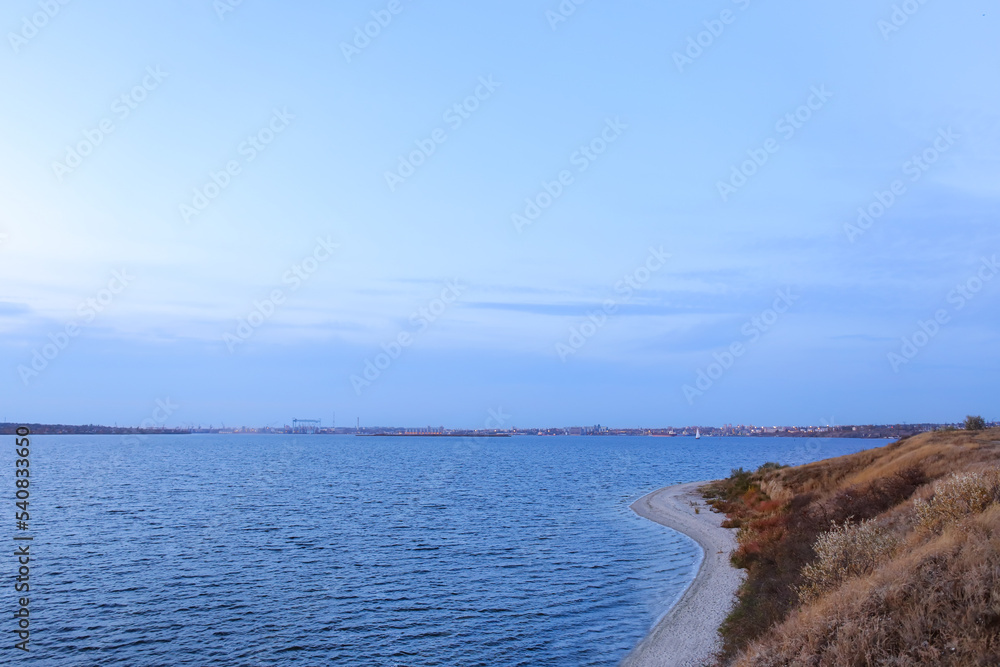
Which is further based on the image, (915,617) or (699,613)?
(699,613)

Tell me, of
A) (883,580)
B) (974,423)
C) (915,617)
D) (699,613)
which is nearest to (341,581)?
(699,613)

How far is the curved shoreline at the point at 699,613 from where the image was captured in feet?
68.2

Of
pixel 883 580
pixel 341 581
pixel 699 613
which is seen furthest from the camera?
pixel 341 581

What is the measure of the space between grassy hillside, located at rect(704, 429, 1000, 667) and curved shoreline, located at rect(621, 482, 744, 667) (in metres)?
0.89

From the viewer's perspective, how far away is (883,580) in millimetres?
13062

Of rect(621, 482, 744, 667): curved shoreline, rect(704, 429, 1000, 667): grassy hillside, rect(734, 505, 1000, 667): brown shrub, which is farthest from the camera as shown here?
rect(621, 482, 744, 667): curved shoreline

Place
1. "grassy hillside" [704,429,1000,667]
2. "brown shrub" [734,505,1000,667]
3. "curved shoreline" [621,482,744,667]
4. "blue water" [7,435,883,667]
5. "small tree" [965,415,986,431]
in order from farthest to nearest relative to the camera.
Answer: "small tree" [965,415,986,431]
"blue water" [7,435,883,667]
"curved shoreline" [621,482,744,667]
"grassy hillside" [704,429,1000,667]
"brown shrub" [734,505,1000,667]

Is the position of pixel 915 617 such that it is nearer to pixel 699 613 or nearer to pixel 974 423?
pixel 699 613

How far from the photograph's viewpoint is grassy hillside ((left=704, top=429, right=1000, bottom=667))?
11203 millimetres

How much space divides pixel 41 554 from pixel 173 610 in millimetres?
15028

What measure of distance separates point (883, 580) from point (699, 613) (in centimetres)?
1308

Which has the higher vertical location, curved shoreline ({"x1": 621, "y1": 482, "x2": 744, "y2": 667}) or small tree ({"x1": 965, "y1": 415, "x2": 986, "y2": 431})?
small tree ({"x1": 965, "y1": 415, "x2": 986, "y2": 431})

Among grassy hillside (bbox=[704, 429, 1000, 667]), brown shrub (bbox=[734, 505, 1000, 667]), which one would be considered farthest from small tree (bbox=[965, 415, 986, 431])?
brown shrub (bbox=[734, 505, 1000, 667])

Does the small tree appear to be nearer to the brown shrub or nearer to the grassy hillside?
the grassy hillside
